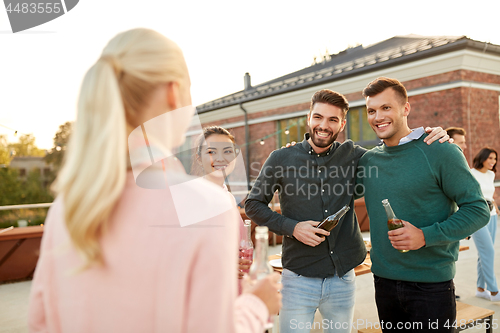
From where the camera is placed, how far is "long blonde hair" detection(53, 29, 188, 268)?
66 centimetres

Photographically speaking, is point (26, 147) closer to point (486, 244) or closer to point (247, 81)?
point (247, 81)

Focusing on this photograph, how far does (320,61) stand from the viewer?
16062 millimetres

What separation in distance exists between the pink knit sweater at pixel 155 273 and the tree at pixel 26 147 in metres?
12.7

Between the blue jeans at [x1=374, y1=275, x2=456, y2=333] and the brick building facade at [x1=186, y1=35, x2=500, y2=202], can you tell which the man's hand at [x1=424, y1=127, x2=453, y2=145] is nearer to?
the blue jeans at [x1=374, y1=275, x2=456, y2=333]

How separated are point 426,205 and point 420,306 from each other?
1.92ft

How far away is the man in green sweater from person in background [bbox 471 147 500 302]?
278 centimetres

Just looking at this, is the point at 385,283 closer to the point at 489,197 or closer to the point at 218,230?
→ the point at 218,230

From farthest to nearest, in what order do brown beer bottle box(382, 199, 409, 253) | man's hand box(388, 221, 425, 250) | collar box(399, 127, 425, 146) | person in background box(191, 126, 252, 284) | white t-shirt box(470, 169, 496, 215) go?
white t-shirt box(470, 169, 496, 215) < person in background box(191, 126, 252, 284) < collar box(399, 127, 425, 146) < brown beer bottle box(382, 199, 409, 253) < man's hand box(388, 221, 425, 250)

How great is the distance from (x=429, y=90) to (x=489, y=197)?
5116mm

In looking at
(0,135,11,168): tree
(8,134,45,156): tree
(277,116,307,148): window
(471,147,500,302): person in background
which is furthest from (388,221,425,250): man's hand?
(8,134,45,156): tree

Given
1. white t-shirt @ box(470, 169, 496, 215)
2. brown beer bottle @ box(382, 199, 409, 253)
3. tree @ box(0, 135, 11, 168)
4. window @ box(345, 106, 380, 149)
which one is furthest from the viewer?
tree @ box(0, 135, 11, 168)

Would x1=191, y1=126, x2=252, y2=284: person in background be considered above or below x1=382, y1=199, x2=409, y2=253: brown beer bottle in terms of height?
above

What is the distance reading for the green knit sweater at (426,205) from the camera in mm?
1781

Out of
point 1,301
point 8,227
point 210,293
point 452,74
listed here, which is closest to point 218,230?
point 210,293
